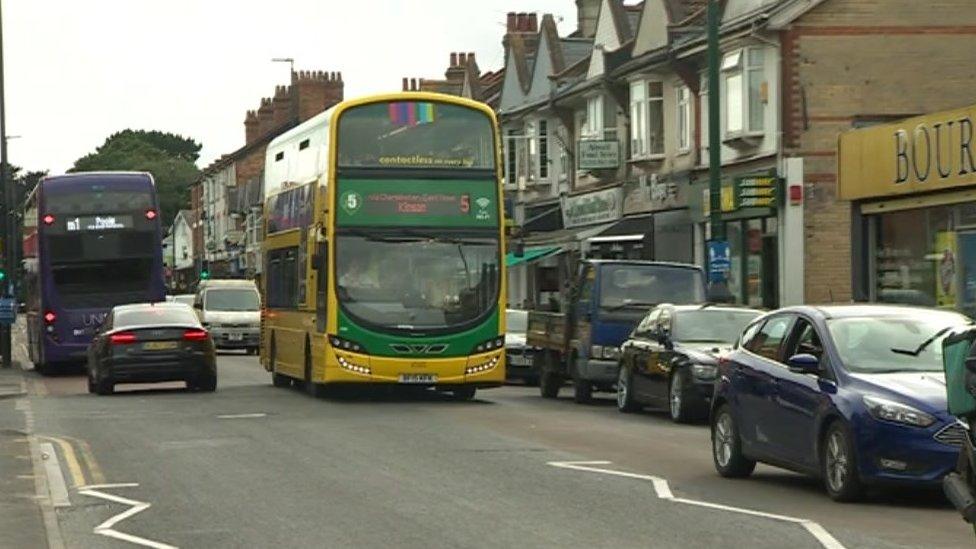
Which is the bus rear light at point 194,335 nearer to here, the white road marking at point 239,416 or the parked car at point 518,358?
the white road marking at point 239,416

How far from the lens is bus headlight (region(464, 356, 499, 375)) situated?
26250 mm

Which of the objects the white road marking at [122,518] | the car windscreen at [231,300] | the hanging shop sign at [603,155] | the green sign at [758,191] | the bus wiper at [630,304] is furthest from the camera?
the car windscreen at [231,300]

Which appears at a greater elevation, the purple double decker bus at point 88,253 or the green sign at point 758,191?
the green sign at point 758,191

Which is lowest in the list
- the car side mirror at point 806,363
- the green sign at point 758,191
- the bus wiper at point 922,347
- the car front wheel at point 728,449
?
the car front wheel at point 728,449

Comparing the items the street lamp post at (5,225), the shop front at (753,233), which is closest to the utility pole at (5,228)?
the street lamp post at (5,225)

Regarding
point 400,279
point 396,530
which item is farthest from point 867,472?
point 400,279

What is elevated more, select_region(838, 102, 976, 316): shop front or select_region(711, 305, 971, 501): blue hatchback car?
select_region(838, 102, 976, 316): shop front

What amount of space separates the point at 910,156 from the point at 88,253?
1677cm

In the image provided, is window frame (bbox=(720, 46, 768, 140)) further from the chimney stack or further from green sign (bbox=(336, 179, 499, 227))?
the chimney stack

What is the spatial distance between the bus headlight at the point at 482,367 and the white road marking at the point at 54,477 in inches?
306

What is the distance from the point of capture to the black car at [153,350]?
95.2ft

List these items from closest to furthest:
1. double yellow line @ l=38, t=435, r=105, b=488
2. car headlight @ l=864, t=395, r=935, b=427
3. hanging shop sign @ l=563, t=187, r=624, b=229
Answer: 1. car headlight @ l=864, t=395, r=935, b=427
2. double yellow line @ l=38, t=435, r=105, b=488
3. hanging shop sign @ l=563, t=187, r=624, b=229

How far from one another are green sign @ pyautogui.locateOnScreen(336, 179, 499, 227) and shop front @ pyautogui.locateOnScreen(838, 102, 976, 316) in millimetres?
7443

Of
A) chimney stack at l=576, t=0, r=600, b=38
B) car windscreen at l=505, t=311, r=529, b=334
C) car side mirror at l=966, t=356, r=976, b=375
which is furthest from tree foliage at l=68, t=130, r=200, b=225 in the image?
car side mirror at l=966, t=356, r=976, b=375
